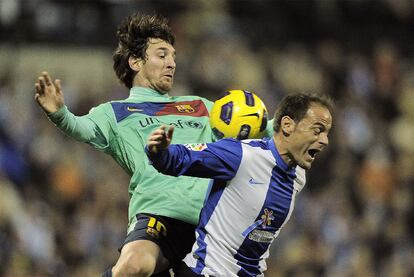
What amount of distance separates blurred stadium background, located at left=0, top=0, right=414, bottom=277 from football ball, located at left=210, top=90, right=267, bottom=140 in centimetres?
477

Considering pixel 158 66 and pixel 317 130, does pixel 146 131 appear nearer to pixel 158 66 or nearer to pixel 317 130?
pixel 158 66

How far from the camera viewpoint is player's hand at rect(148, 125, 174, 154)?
201 inches

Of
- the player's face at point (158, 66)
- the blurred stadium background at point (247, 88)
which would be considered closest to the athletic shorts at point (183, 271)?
the player's face at point (158, 66)

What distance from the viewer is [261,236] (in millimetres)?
5785

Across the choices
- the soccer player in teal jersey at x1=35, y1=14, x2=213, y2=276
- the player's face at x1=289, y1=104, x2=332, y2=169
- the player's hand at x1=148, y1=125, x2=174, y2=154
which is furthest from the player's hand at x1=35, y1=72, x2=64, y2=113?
the player's face at x1=289, y1=104, x2=332, y2=169

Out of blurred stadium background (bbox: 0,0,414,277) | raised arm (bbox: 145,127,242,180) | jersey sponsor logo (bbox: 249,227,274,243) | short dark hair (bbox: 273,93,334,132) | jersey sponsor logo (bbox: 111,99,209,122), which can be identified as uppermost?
short dark hair (bbox: 273,93,334,132)

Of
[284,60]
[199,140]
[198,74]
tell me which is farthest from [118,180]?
[199,140]

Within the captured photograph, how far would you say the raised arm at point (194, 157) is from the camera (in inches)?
202

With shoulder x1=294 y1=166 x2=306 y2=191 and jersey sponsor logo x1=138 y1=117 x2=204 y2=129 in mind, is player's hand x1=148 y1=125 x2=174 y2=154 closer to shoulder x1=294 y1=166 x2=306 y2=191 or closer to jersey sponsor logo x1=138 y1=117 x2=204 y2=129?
shoulder x1=294 y1=166 x2=306 y2=191

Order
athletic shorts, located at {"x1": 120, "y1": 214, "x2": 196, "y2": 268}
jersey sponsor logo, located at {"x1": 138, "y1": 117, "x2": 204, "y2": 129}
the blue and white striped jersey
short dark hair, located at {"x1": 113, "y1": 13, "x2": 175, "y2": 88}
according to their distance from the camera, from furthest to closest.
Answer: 1. short dark hair, located at {"x1": 113, "y1": 13, "x2": 175, "y2": 88}
2. jersey sponsor logo, located at {"x1": 138, "y1": 117, "x2": 204, "y2": 129}
3. athletic shorts, located at {"x1": 120, "y1": 214, "x2": 196, "y2": 268}
4. the blue and white striped jersey

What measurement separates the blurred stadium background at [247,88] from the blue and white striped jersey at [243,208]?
4.86 meters

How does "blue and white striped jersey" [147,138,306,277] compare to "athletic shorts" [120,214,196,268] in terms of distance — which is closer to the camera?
"blue and white striped jersey" [147,138,306,277]

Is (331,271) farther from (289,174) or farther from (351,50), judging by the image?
(289,174)

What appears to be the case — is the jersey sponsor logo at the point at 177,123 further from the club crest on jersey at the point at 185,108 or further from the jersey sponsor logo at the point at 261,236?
the jersey sponsor logo at the point at 261,236
